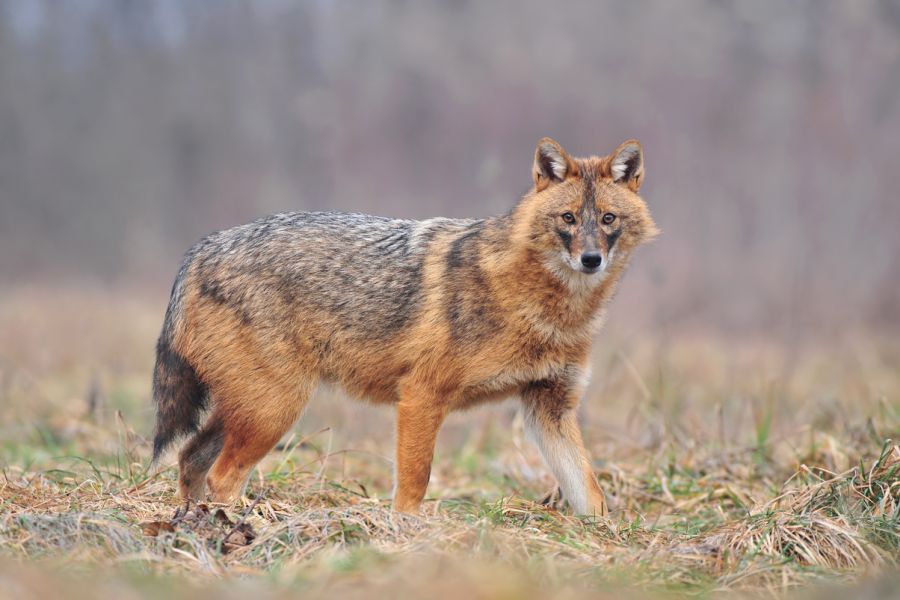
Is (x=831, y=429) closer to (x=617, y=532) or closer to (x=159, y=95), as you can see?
(x=617, y=532)

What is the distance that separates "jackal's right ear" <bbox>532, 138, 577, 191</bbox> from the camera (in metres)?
6.45

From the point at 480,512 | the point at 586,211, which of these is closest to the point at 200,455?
the point at 480,512

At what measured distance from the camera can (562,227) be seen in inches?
246

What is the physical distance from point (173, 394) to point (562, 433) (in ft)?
8.99

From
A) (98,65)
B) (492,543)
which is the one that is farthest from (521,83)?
(492,543)

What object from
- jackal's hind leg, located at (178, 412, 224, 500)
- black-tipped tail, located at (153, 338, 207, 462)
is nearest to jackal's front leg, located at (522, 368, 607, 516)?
jackal's hind leg, located at (178, 412, 224, 500)

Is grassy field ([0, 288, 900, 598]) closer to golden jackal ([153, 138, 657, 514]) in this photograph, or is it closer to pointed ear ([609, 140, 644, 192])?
golden jackal ([153, 138, 657, 514])

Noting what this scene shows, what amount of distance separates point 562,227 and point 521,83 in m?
20.3

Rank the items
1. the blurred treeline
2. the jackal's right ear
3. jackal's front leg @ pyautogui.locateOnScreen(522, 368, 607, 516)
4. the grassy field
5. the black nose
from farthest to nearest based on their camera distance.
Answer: the blurred treeline, the jackal's right ear, jackal's front leg @ pyautogui.locateOnScreen(522, 368, 607, 516), the black nose, the grassy field

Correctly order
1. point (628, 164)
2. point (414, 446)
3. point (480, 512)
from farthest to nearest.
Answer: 1. point (628, 164)
2. point (414, 446)
3. point (480, 512)

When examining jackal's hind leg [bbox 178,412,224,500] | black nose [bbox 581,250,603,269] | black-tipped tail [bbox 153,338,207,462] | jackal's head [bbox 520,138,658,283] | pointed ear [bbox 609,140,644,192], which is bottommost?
jackal's hind leg [bbox 178,412,224,500]

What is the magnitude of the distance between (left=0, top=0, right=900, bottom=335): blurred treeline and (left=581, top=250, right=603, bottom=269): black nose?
33.4ft

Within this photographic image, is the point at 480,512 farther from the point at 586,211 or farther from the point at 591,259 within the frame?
the point at 586,211

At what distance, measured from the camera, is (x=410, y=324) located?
6488 mm
